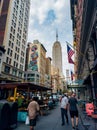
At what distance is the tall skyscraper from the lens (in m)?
45.8

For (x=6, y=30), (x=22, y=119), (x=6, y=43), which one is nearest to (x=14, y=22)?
(x=6, y=30)

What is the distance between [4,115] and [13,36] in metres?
48.1

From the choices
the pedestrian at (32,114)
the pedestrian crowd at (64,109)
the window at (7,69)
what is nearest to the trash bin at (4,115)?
the pedestrian crowd at (64,109)

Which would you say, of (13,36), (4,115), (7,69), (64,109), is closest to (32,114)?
(4,115)

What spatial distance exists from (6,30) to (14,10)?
12519 mm

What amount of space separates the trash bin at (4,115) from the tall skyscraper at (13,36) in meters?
35.5

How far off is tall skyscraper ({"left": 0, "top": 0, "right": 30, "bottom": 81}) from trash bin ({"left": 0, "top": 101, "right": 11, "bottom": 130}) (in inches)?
1397

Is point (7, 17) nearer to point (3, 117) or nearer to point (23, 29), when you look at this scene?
point (23, 29)

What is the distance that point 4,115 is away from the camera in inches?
281

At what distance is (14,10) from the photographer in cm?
5431

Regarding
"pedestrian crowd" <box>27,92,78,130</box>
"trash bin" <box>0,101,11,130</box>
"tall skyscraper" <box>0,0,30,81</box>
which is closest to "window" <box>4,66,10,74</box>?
"tall skyscraper" <box>0,0,30,81</box>

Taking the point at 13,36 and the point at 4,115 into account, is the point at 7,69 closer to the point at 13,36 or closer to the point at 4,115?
the point at 13,36

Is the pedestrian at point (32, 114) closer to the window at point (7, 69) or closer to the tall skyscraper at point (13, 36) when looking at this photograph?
the tall skyscraper at point (13, 36)

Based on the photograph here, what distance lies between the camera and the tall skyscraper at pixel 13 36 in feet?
150
